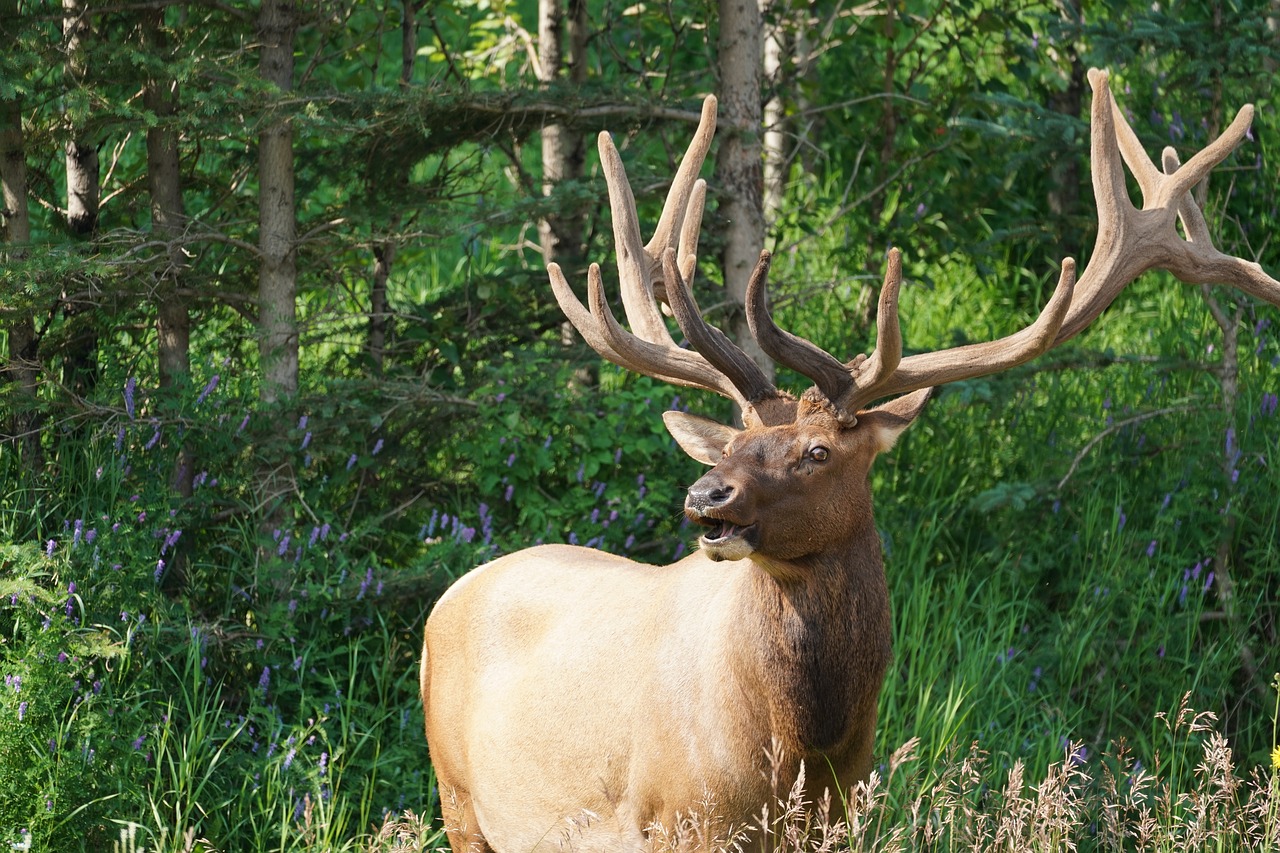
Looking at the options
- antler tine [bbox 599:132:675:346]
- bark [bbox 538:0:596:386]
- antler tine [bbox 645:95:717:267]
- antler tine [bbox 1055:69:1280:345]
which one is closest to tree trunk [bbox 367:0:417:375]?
bark [bbox 538:0:596:386]

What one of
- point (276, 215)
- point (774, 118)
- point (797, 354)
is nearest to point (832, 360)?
point (797, 354)

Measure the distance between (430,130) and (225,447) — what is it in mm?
1509

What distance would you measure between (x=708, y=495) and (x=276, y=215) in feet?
10.1

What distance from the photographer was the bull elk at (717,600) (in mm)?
3479

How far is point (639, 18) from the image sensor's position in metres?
7.16

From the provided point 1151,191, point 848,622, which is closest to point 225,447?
point 848,622

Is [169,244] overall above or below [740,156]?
below

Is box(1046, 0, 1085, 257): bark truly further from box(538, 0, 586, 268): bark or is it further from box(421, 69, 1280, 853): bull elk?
box(421, 69, 1280, 853): bull elk

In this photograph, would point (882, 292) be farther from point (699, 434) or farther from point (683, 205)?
point (683, 205)

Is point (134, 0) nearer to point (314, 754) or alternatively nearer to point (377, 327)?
point (377, 327)

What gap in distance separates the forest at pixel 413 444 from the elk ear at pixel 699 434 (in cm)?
143

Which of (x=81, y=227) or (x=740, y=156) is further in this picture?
(x=740, y=156)

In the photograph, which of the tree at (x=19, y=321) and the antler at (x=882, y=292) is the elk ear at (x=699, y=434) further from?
the tree at (x=19, y=321)

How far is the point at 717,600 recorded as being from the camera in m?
3.79
